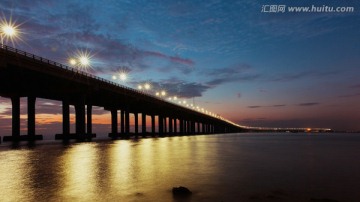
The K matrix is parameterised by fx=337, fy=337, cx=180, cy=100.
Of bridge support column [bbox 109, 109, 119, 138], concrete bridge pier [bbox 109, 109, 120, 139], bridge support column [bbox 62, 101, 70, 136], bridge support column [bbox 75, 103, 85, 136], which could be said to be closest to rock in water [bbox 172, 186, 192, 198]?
bridge support column [bbox 75, 103, 85, 136]

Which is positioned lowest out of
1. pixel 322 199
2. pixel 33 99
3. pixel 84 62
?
pixel 322 199

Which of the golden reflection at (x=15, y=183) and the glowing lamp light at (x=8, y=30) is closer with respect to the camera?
the golden reflection at (x=15, y=183)

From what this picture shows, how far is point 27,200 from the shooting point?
14.3 metres

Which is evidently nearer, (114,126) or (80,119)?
(80,119)

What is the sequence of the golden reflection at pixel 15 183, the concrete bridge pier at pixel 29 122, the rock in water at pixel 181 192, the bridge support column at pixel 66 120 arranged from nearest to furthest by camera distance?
the golden reflection at pixel 15 183
the rock in water at pixel 181 192
the concrete bridge pier at pixel 29 122
the bridge support column at pixel 66 120

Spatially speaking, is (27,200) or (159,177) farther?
(159,177)

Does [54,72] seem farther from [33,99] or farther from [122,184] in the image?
[122,184]

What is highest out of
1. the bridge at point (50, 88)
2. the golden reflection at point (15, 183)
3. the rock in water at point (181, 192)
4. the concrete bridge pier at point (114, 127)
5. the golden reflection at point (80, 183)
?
the bridge at point (50, 88)

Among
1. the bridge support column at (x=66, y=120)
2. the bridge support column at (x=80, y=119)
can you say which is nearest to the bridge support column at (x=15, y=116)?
the bridge support column at (x=66, y=120)

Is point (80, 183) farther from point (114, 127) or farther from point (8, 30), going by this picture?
point (114, 127)

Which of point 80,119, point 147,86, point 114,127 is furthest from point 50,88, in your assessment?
point 147,86

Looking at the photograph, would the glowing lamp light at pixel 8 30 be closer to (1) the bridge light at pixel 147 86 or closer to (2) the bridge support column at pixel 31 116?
(2) the bridge support column at pixel 31 116

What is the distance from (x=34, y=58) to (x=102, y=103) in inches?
1931

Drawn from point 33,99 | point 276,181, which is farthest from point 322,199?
point 33,99
